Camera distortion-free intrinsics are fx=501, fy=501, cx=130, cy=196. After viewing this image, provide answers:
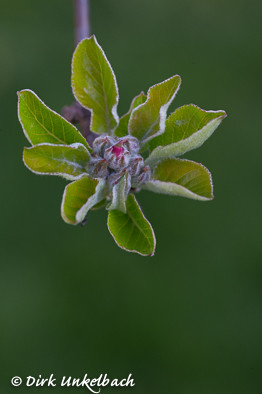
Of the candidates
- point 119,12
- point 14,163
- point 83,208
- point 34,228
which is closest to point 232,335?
point 34,228

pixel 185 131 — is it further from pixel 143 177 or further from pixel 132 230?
pixel 132 230

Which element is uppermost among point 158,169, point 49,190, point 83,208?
point 49,190

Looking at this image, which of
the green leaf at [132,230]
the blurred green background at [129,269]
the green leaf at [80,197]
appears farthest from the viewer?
the blurred green background at [129,269]

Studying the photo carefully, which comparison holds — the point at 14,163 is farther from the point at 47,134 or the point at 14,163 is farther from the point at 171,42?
the point at 47,134

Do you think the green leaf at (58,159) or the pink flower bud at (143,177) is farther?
the pink flower bud at (143,177)

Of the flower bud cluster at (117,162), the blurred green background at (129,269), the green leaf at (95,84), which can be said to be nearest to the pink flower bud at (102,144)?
the flower bud cluster at (117,162)

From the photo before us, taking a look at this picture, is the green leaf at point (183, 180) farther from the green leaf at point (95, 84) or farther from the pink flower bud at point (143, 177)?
the green leaf at point (95, 84)
